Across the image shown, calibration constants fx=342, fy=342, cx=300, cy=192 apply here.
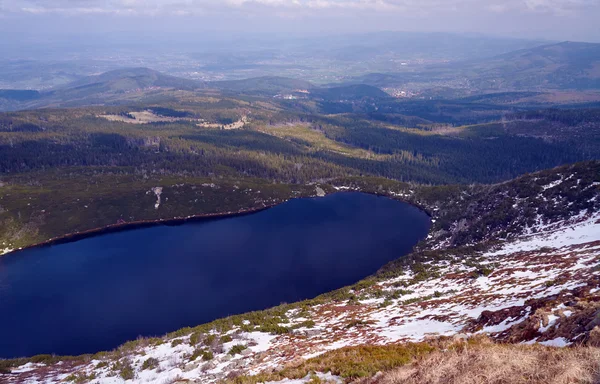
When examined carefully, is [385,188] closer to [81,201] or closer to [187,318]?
[187,318]

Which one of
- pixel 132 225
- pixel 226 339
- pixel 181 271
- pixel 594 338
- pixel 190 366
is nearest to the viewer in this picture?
pixel 594 338

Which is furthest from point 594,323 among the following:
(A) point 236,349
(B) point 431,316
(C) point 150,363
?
(C) point 150,363

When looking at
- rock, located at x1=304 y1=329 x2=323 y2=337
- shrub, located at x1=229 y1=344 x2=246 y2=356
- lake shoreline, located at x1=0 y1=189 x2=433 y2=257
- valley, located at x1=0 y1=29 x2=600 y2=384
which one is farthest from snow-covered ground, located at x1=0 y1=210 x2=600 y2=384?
lake shoreline, located at x1=0 y1=189 x2=433 y2=257

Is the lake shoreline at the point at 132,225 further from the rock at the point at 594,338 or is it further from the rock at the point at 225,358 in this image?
the rock at the point at 594,338

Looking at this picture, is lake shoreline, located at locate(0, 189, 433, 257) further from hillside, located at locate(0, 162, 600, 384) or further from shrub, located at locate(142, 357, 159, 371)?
shrub, located at locate(142, 357, 159, 371)

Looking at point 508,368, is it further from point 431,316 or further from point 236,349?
point 236,349
